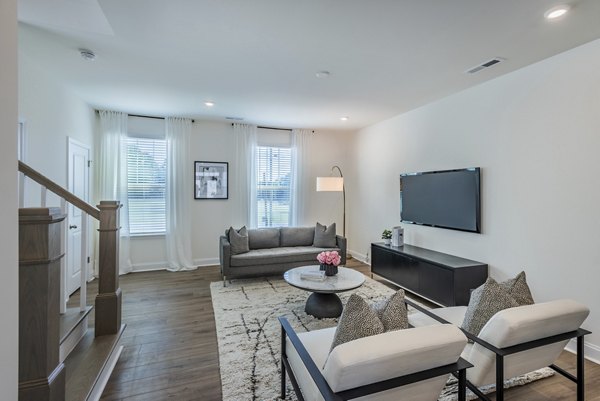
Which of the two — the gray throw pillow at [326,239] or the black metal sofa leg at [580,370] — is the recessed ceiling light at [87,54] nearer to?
the gray throw pillow at [326,239]

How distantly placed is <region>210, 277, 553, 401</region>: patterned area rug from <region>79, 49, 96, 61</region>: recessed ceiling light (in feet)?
9.89

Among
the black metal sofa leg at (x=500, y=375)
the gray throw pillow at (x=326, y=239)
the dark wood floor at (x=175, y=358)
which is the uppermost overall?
the gray throw pillow at (x=326, y=239)

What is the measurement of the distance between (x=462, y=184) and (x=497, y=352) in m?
2.53

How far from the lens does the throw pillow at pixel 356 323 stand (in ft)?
4.65

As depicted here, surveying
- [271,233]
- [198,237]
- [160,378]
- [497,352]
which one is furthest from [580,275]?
[198,237]

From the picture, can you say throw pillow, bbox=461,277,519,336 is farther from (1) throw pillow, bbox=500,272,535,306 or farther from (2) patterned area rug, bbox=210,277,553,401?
(2) patterned area rug, bbox=210,277,553,401

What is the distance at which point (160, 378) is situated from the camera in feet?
7.32

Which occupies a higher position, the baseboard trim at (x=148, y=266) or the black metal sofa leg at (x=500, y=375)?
the black metal sofa leg at (x=500, y=375)

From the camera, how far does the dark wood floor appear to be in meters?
2.06

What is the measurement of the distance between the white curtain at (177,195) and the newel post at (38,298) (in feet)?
12.9

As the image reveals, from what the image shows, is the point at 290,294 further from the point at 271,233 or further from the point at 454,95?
the point at 454,95

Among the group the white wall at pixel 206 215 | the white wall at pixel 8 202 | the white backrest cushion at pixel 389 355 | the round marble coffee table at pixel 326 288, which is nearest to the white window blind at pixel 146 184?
the white wall at pixel 206 215

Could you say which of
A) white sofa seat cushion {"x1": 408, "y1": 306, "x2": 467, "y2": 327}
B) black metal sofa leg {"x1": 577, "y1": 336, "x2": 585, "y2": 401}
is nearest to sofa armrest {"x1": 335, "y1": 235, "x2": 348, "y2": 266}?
white sofa seat cushion {"x1": 408, "y1": 306, "x2": 467, "y2": 327}

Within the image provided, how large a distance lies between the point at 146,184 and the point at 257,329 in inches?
141
